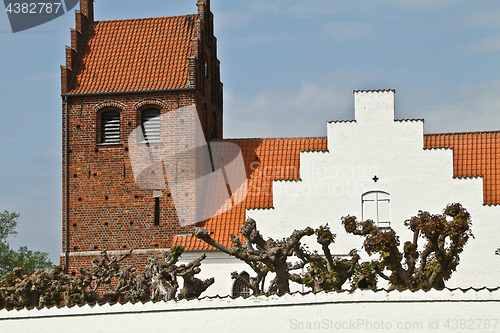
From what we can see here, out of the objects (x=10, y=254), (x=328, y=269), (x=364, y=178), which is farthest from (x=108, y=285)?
(x=10, y=254)

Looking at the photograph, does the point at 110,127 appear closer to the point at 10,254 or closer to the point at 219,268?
the point at 219,268

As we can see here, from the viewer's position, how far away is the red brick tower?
24.3 m

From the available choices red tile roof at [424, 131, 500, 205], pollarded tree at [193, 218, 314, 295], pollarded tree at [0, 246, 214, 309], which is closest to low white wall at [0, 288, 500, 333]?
pollarded tree at [0, 246, 214, 309]

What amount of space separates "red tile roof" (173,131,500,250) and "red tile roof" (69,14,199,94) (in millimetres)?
3908

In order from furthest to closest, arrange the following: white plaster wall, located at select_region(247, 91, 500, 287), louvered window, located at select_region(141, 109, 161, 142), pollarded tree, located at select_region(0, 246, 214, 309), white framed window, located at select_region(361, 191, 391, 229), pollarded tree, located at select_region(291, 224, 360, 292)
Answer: louvered window, located at select_region(141, 109, 161, 142) → white framed window, located at select_region(361, 191, 391, 229) → white plaster wall, located at select_region(247, 91, 500, 287) → pollarded tree, located at select_region(291, 224, 360, 292) → pollarded tree, located at select_region(0, 246, 214, 309)

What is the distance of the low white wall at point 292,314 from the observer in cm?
1360

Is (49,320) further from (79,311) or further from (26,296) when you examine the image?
(26,296)

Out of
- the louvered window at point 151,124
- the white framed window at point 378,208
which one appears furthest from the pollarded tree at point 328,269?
the louvered window at point 151,124

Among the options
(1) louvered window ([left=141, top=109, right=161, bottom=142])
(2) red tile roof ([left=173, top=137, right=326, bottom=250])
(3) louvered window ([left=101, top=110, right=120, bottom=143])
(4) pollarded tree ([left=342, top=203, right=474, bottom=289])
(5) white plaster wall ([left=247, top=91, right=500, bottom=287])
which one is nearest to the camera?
(4) pollarded tree ([left=342, top=203, right=474, bottom=289])

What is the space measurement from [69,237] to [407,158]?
12623 millimetres

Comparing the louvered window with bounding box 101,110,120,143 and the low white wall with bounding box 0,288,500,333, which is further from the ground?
the louvered window with bounding box 101,110,120,143

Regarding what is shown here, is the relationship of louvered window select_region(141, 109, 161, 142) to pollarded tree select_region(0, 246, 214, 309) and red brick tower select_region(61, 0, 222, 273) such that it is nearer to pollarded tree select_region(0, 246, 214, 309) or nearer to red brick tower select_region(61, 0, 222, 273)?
red brick tower select_region(61, 0, 222, 273)

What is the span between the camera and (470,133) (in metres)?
24.3

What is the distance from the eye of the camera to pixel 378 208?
74.1 feet
